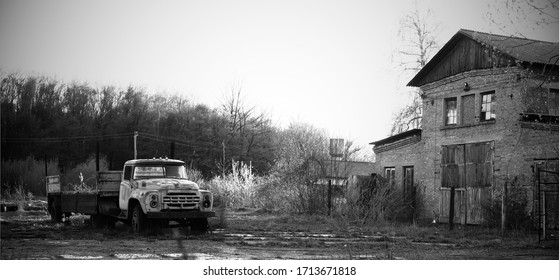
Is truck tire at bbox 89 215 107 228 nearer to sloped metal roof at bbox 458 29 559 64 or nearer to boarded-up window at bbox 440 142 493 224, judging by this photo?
boarded-up window at bbox 440 142 493 224

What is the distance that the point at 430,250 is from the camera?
12.8m

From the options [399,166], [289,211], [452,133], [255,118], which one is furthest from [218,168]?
[452,133]

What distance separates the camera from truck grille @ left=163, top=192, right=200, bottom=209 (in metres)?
14.5

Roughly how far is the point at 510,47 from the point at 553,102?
2650mm

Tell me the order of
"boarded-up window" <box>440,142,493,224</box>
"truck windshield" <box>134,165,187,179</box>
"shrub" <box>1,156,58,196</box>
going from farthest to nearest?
"boarded-up window" <box>440,142,493,224</box>, "shrub" <box>1,156,58,196</box>, "truck windshield" <box>134,165,187,179</box>

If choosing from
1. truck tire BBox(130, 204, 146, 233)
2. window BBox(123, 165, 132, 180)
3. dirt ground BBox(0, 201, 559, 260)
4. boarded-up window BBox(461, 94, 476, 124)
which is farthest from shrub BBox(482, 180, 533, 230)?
window BBox(123, 165, 132, 180)

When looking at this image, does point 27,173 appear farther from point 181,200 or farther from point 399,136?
point 399,136

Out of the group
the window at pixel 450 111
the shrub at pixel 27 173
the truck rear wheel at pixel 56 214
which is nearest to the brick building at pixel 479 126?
the window at pixel 450 111

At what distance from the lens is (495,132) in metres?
22.4

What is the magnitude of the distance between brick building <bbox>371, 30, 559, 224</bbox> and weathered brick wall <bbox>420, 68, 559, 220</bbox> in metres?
0.03

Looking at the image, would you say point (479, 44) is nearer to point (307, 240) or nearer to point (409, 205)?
point (409, 205)

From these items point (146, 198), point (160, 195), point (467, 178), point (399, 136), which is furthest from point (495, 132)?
point (146, 198)

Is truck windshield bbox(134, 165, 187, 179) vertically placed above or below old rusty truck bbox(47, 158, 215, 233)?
above

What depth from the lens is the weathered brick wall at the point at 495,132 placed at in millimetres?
20922
